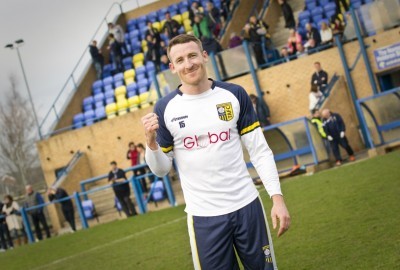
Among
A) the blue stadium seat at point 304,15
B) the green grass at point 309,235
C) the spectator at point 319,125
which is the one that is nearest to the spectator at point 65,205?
the green grass at point 309,235

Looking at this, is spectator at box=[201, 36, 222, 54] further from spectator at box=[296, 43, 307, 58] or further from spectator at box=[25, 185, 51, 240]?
spectator at box=[25, 185, 51, 240]

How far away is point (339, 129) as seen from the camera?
18.7 m

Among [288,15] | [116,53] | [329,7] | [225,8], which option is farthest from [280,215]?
[116,53]

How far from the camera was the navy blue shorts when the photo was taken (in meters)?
4.61

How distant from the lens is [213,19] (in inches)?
1064

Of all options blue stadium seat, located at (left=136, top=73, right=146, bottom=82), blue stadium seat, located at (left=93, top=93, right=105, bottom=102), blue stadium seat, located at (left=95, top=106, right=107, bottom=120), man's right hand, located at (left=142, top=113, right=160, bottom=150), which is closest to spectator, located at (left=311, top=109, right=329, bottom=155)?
blue stadium seat, located at (left=95, top=106, right=107, bottom=120)

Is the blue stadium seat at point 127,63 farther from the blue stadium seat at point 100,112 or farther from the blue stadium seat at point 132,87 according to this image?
the blue stadium seat at point 100,112

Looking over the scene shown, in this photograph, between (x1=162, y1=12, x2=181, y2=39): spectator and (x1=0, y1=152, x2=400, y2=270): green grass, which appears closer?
(x1=0, y1=152, x2=400, y2=270): green grass

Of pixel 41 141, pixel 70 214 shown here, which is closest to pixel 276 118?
→ pixel 70 214

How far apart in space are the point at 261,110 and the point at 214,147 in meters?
16.9

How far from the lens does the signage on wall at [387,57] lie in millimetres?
21281

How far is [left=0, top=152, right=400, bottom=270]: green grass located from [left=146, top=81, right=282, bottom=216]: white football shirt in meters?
2.50

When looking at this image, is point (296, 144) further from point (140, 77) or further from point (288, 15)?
point (140, 77)

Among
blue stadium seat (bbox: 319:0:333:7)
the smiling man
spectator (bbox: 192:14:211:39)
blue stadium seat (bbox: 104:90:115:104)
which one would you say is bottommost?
the smiling man
